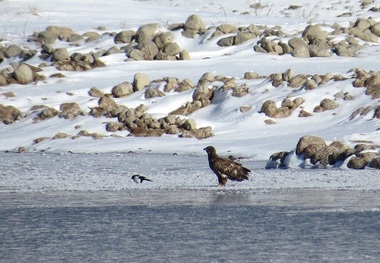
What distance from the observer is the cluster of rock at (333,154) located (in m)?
14.1

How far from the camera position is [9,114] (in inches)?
842

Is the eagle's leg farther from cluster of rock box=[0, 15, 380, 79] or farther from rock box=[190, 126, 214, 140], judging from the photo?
cluster of rock box=[0, 15, 380, 79]

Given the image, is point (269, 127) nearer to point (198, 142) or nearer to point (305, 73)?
point (198, 142)

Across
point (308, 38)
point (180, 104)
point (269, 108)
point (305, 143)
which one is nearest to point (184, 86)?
point (180, 104)

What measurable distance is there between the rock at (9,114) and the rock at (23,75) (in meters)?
1.70

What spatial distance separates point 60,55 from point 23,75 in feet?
5.38

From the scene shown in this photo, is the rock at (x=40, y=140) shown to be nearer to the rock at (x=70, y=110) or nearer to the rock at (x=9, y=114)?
the rock at (x=70, y=110)

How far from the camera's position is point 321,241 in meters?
8.69

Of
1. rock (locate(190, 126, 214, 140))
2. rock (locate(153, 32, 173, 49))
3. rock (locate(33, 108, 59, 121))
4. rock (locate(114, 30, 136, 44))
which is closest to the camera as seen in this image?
rock (locate(190, 126, 214, 140))

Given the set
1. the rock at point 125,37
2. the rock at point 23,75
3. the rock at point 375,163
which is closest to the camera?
the rock at point 375,163

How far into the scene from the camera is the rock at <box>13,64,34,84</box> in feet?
76.1

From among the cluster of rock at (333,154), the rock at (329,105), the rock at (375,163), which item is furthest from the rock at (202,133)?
the rock at (375,163)

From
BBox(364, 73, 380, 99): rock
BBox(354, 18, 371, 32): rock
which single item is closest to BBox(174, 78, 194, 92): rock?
BBox(364, 73, 380, 99): rock

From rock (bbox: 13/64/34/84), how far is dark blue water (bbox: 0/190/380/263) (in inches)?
430
